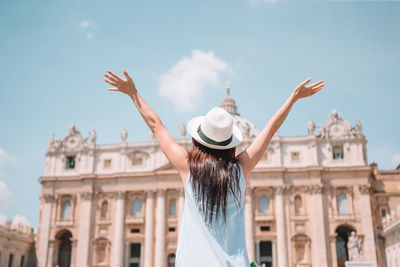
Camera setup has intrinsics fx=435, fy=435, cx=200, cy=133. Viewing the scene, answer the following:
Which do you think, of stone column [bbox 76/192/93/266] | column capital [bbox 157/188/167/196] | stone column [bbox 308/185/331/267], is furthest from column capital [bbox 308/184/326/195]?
stone column [bbox 76/192/93/266]

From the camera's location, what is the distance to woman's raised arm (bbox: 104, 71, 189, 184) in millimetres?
2836

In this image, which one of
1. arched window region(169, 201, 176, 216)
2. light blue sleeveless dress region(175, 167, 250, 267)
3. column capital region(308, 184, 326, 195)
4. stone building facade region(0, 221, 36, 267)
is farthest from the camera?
arched window region(169, 201, 176, 216)

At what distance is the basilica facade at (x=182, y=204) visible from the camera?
4100 centimetres

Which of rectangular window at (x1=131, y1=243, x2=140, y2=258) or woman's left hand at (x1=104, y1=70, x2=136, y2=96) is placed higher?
rectangular window at (x1=131, y1=243, x2=140, y2=258)

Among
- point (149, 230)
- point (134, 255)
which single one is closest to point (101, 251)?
point (134, 255)

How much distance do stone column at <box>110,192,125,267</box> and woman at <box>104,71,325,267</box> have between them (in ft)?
136

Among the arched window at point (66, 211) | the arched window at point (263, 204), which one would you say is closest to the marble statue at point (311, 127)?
the arched window at point (263, 204)

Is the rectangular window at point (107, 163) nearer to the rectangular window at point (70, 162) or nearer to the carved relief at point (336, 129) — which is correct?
the rectangular window at point (70, 162)

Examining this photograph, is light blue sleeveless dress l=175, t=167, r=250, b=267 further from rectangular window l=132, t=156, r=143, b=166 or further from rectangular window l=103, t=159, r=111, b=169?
rectangular window l=103, t=159, r=111, b=169

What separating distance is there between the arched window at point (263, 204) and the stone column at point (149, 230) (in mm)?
10745

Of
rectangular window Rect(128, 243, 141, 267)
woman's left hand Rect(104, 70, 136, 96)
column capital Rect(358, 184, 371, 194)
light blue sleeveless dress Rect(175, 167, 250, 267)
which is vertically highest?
column capital Rect(358, 184, 371, 194)

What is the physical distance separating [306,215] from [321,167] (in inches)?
192

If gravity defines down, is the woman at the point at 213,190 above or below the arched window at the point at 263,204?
below

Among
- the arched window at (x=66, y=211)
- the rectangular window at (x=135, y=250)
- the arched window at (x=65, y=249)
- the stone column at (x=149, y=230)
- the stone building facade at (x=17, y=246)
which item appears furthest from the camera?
the arched window at (x=65, y=249)
